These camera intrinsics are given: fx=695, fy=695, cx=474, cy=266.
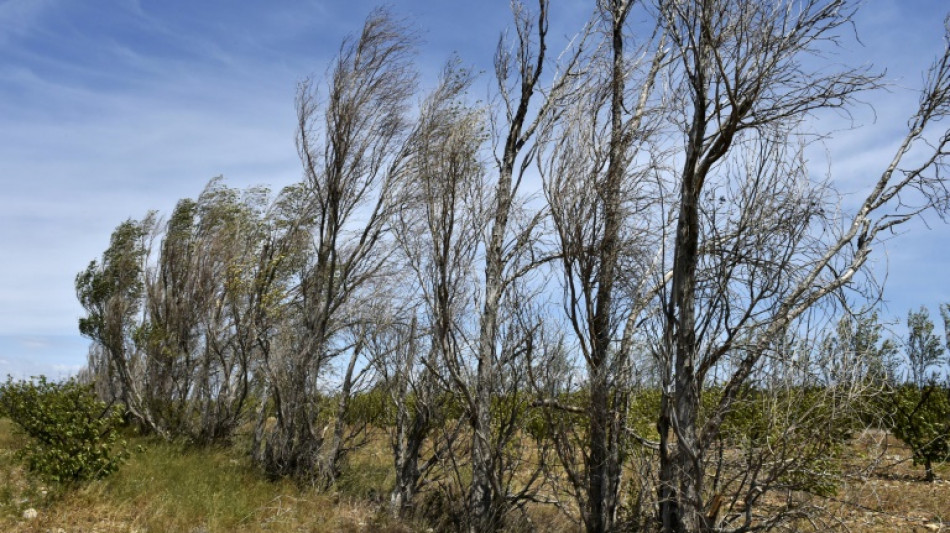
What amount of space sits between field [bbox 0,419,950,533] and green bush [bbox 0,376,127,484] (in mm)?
261

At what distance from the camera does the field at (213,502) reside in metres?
8.52

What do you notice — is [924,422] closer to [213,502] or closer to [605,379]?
[605,379]

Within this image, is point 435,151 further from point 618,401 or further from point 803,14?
point 803,14

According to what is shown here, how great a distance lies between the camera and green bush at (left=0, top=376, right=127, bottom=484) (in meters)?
9.07

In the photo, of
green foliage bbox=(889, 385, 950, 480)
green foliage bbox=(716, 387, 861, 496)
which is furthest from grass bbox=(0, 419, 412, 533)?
green foliage bbox=(889, 385, 950, 480)

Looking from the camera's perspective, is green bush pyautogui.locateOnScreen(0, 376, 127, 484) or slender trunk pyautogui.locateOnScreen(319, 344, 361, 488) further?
slender trunk pyautogui.locateOnScreen(319, 344, 361, 488)

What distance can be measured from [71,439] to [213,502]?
6.75ft

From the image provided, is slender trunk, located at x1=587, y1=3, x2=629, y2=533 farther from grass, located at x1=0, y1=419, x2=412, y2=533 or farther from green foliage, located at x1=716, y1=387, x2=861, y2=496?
grass, located at x1=0, y1=419, x2=412, y2=533

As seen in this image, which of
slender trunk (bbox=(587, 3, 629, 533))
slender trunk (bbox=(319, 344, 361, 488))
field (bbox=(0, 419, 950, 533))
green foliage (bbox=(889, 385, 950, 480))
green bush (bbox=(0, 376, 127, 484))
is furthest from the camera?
green foliage (bbox=(889, 385, 950, 480))

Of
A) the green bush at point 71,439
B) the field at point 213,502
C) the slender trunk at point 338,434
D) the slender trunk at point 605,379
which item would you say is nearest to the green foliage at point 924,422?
the field at point 213,502

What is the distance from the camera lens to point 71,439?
929 cm

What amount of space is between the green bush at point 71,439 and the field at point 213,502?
0.26 meters

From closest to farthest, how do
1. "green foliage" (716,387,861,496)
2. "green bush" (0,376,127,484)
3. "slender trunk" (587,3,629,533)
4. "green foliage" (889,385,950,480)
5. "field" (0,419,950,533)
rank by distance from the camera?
"green foliage" (716,387,861,496)
"slender trunk" (587,3,629,533)
"field" (0,419,950,533)
"green bush" (0,376,127,484)
"green foliage" (889,385,950,480)

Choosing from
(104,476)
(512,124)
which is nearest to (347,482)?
(104,476)
